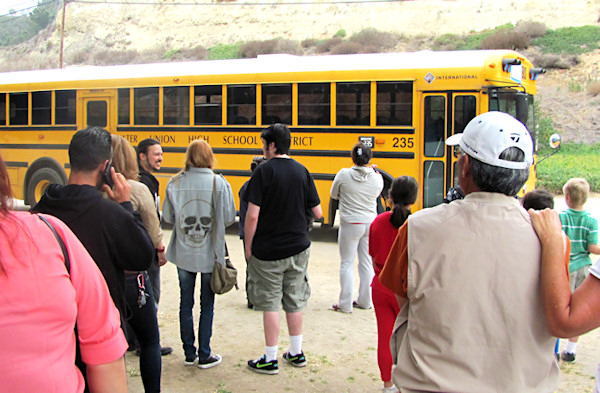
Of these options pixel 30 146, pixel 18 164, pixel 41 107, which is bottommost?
pixel 18 164

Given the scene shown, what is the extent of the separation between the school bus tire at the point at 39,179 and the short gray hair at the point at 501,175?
37.6 ft

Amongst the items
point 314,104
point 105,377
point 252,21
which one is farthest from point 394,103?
point 252,21

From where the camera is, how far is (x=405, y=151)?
962 centimetres

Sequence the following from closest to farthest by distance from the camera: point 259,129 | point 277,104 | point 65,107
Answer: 1. point 277,104
2. point 259,129
3. point 65,107

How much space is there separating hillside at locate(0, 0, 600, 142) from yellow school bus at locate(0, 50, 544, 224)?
32.5 metres

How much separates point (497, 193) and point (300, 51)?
43.3 metres

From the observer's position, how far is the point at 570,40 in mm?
36969

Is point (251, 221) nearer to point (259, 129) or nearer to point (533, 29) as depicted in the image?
point (259, 129)

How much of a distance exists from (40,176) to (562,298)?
12.2 metres

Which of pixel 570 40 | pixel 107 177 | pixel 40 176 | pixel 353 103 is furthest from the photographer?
pixel 570 40

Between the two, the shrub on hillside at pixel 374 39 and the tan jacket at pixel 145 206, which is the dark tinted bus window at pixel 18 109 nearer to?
the tan jacket at pixel 145 206

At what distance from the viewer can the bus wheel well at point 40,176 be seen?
486 inches

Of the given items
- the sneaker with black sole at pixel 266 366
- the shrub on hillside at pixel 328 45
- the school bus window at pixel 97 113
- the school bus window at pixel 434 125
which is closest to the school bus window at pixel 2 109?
the school bus window at pixel 97 113

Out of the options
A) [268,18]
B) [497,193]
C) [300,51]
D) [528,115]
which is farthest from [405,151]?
[268,18]
